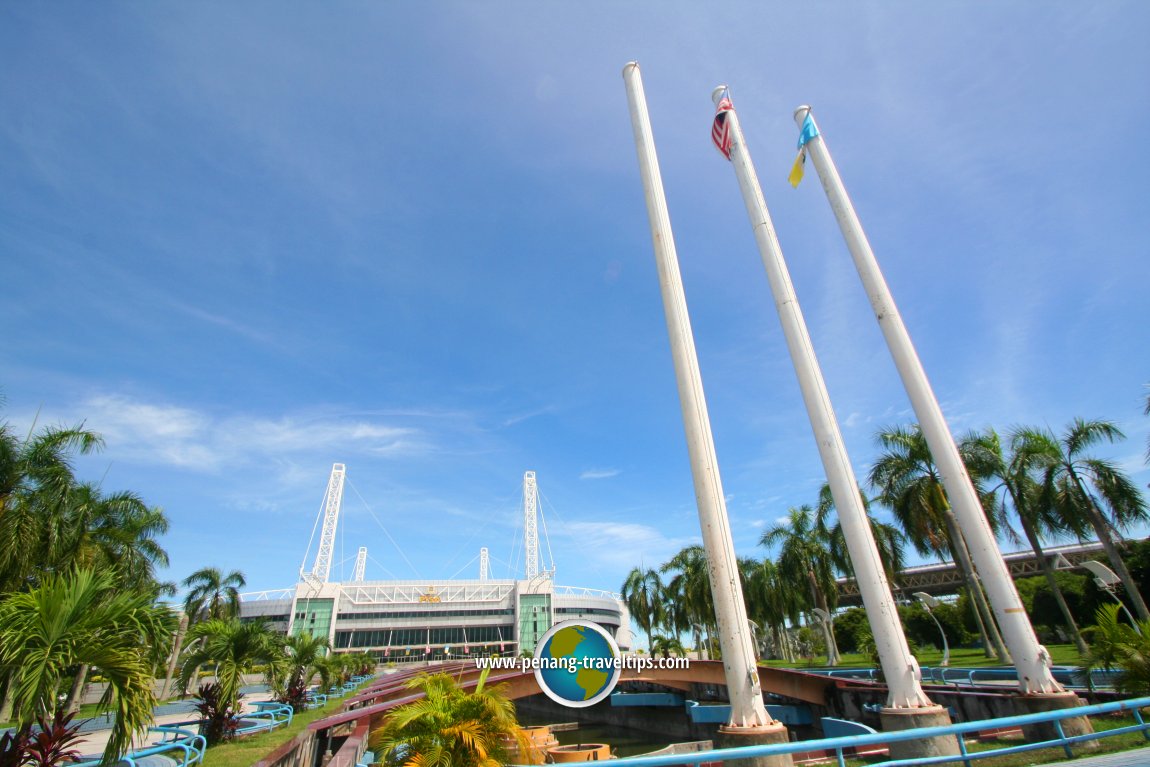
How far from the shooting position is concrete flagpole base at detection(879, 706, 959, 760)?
9227 mm

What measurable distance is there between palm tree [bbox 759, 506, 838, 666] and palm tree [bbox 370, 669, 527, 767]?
3929cm

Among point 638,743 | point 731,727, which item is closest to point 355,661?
point 638,743

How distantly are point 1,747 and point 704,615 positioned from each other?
50374mm

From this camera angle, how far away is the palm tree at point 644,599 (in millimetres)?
59469

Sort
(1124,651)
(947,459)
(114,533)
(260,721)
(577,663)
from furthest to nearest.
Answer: (114,533) → (260,721) → (577,663) → (947,459) → (1124,651)

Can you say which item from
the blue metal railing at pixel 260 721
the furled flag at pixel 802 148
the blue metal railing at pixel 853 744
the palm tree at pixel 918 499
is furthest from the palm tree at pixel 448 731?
the palm tree at pixel 918 499

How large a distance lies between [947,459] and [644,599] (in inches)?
2065

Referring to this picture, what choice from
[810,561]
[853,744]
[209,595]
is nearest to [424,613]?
[209,595]

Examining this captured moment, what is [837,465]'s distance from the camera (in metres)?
12.9

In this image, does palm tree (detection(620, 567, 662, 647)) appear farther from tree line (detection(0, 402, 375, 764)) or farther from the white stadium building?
the white stadium building

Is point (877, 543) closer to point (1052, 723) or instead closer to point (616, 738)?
point (616, 738)

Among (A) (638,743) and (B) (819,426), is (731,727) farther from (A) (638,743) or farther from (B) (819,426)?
(A) (638,743)

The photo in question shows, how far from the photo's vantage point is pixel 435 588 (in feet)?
379

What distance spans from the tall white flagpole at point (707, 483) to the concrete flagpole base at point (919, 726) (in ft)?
7.49
